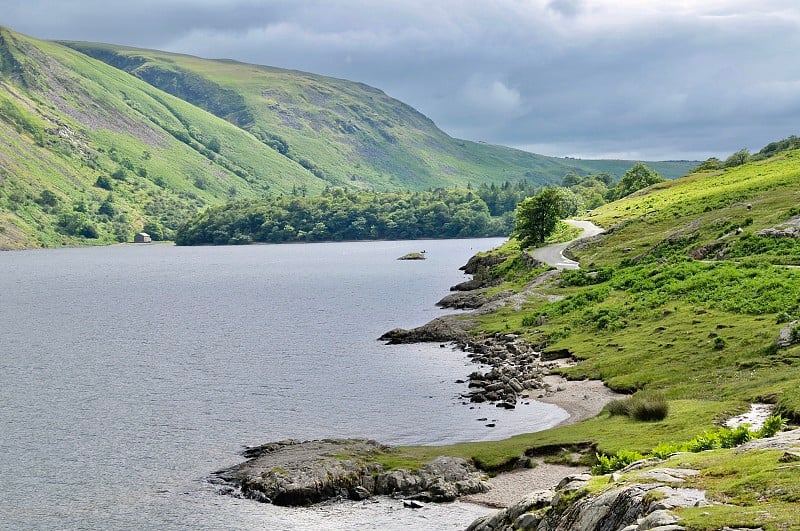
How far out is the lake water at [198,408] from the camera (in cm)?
4622

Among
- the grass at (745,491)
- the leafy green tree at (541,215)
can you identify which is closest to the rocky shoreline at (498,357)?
the leafy green tree at (541,215)

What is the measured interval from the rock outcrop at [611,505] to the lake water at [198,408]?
437 inches

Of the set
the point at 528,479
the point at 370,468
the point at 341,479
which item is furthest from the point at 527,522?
the point at 370,468

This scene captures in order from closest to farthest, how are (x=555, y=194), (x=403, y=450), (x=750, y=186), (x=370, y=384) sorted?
(x=403, y=450) → (x=370, y=384) → (x=750, y=186) → (x=555, y=194)

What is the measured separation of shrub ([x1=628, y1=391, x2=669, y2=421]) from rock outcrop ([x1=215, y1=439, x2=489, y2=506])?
37.0ft

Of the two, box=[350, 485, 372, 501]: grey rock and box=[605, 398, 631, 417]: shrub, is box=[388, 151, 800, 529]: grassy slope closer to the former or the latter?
box=[605, 398, 631, 417]: shrub

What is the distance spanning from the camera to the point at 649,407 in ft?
168

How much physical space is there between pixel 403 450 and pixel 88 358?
200 feet

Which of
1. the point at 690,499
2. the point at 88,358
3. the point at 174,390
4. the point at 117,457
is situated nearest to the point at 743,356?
the point at 690,499

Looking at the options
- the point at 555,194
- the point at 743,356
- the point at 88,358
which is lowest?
the point at 88,358

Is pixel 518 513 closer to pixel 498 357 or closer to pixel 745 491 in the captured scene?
pixel 745 491

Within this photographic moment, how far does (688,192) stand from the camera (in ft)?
561

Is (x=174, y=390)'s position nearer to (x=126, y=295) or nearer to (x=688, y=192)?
(x=126, y=295)

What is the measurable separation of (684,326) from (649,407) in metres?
24.5
